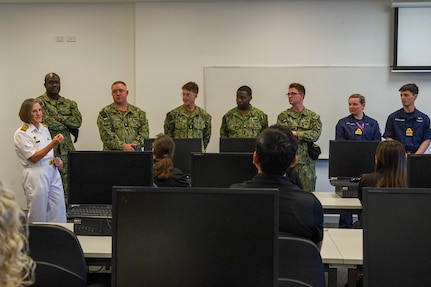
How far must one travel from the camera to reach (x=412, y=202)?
5.19 ft

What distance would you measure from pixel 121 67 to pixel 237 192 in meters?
5.40

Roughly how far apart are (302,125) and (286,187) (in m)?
3.47

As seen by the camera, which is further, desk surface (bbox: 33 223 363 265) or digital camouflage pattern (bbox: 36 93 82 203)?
digital camouflage pattern (bbox: 36 93 82 203)

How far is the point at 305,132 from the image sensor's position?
5320 millimetres

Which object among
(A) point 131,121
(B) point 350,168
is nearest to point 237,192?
(B) point 350,168

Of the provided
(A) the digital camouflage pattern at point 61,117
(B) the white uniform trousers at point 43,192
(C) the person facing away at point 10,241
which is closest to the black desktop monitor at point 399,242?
(C) the person facing away at point 10,241

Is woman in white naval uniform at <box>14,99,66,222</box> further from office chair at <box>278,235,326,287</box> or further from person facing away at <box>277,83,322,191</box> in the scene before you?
office chair at <box>278,235,326,287</box>

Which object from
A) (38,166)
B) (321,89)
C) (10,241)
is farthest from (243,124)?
(10,241)

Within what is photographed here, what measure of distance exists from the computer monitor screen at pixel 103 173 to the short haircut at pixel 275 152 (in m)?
0.88

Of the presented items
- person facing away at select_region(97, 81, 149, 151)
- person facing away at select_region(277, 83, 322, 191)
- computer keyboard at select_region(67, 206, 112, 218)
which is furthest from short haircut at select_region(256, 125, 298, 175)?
person facing away at select_region(97, 81, 149, 151)

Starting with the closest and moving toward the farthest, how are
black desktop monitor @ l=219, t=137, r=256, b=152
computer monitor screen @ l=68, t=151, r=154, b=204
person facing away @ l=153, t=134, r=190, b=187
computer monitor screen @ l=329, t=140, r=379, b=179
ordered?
1. computer monitor screen @ l=68, t=151, r=154, b=204
2. person facing away @ l=153, t=134, r=190, b=187
3. computer monitor screen @ l=329, t=140, r=379, b=179
4. black desktop monitor @ l=219, t=137, r=256, b=152

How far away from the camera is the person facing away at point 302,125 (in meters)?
5.34

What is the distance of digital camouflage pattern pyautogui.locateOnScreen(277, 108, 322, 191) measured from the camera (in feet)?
17.5

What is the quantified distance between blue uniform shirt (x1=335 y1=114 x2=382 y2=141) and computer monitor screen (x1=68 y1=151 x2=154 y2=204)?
10.4ft
